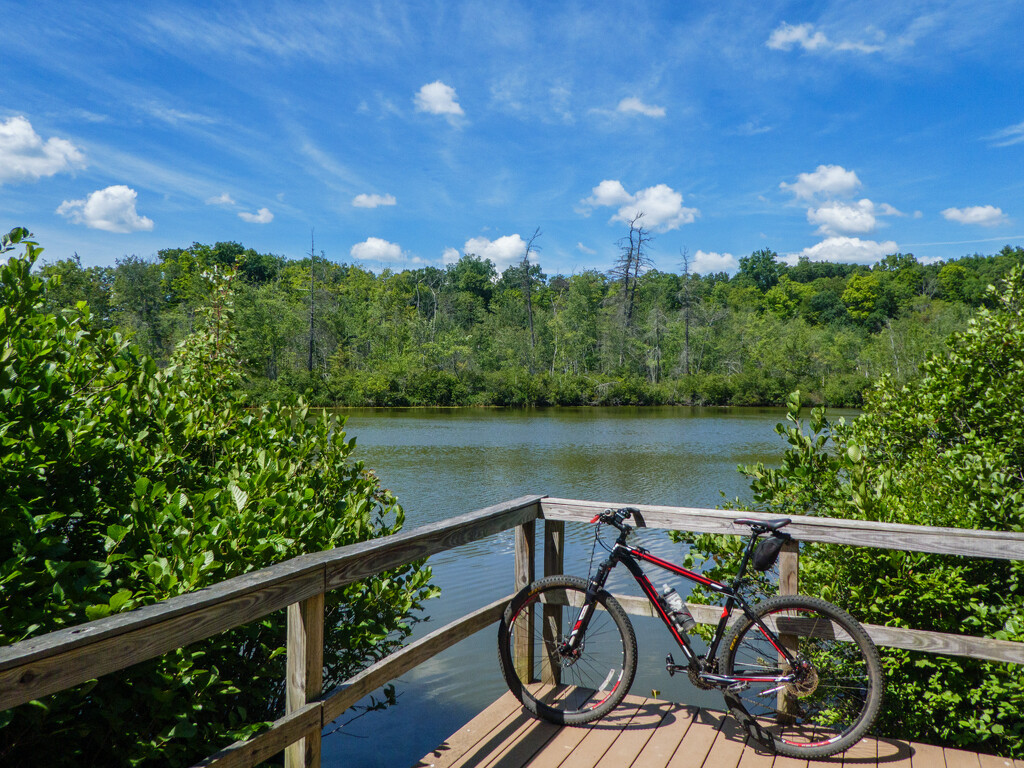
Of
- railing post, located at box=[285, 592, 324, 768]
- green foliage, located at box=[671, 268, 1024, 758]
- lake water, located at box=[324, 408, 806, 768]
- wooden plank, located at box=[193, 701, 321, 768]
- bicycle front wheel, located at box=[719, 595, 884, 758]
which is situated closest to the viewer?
wooden plank, located at box=[193, 701, 321, 768]

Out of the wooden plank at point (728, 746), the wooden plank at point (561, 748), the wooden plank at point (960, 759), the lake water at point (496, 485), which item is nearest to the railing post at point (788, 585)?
the wooden plank at point (728, 746)

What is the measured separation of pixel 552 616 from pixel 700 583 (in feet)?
2.67

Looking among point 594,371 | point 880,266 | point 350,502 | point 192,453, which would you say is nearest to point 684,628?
point 350,502

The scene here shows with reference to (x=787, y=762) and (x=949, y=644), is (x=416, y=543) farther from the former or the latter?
(x=949, y=644)

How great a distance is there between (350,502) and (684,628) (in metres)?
1.94

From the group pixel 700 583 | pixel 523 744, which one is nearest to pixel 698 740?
pixel 700 583

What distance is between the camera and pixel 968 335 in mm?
4895

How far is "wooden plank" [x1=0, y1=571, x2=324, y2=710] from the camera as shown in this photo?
1.49 m

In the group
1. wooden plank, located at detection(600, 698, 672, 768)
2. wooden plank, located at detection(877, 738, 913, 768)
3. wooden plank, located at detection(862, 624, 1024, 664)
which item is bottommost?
wooden plank, located at detection(600, 698, 672, 768)

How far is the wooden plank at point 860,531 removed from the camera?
296 cm

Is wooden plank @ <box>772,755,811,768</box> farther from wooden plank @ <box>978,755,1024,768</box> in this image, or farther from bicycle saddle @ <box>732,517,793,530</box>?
bicycle saddle @ <box>732,517,793,530</box>

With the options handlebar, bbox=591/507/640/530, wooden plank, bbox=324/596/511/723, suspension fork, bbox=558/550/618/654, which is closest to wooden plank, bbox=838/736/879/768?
suspension fork, bbox=558/550/618/654

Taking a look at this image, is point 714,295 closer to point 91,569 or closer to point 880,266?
point 880,266

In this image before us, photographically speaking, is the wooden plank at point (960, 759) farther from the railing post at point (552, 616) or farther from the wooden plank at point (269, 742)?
the wooden plank at point (269, 742)
